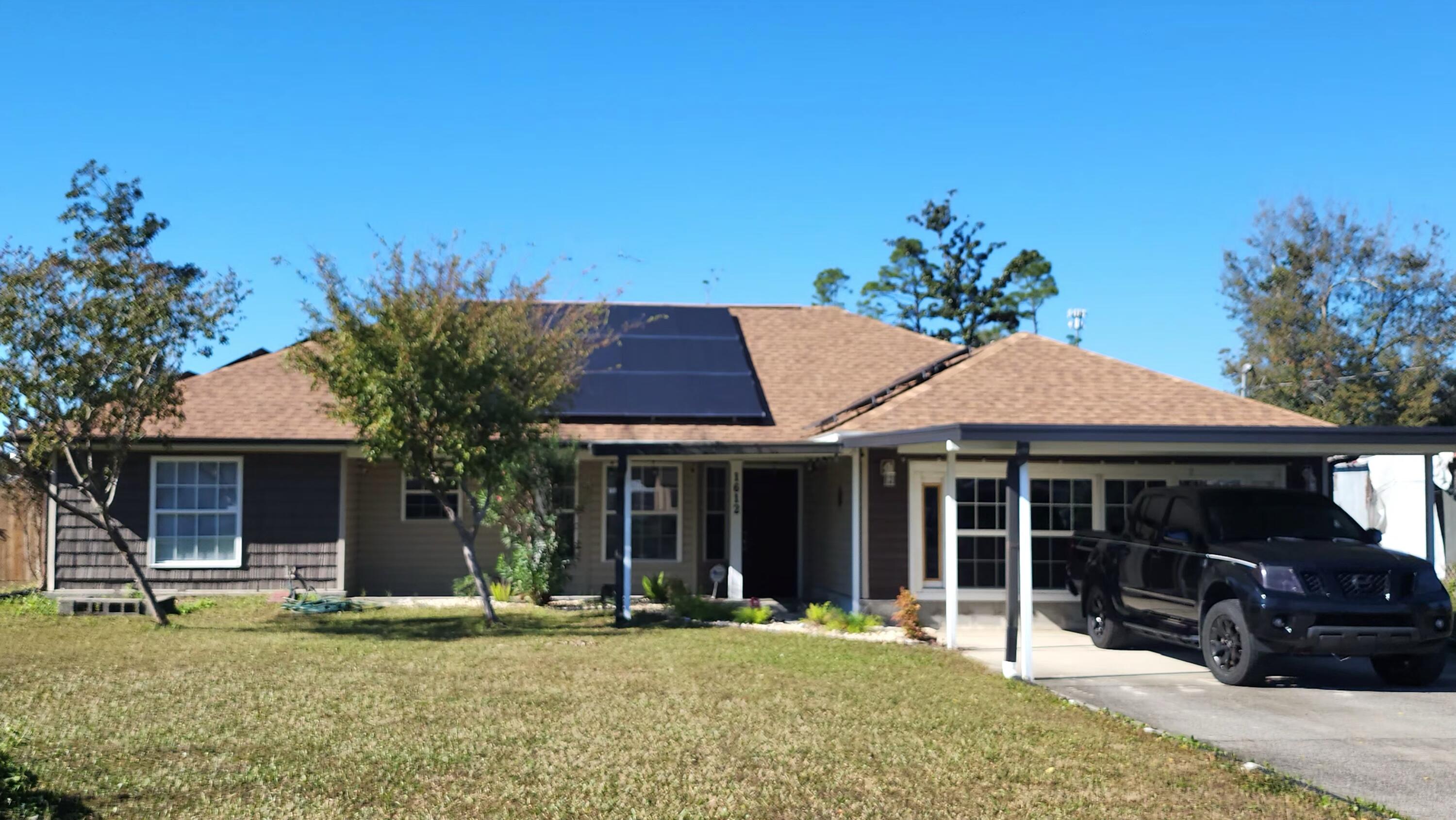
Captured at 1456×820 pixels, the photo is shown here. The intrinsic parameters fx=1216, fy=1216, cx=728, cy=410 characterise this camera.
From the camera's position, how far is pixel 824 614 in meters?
15.2

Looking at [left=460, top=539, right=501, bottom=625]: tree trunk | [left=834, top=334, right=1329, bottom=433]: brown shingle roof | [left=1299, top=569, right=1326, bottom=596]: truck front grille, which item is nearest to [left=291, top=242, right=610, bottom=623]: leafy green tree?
[left=460, top=539, right=501, bottom=625]: tree trunk

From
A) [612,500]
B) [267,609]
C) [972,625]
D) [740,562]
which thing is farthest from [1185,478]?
[267,609]

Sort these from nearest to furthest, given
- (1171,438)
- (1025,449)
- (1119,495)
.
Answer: (1025,449) < (1171,438) < (1119,495)

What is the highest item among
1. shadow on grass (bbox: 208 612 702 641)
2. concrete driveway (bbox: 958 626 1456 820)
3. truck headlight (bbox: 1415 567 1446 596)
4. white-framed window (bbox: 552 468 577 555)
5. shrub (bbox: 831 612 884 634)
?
white-framed window (bbox: 552 468 577 555)

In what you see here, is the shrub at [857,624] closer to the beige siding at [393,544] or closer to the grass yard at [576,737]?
the grass yard at [576,737]

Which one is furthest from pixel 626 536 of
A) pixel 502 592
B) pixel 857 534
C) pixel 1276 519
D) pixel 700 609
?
pixel 1276 519

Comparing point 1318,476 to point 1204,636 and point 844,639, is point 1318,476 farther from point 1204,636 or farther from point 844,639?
point 844,639

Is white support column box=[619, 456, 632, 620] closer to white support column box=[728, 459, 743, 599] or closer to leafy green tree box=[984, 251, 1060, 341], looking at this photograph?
white support column box=[728, 459, 743, 599]

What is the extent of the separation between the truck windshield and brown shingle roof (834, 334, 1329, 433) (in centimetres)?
264

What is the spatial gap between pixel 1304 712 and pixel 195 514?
1505 centimetres

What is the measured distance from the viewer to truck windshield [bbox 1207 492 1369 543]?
1194 cm

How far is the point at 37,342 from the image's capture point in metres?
13.8

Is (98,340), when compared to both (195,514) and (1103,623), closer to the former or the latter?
(195,514)

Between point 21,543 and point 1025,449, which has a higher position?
point 1025,449
